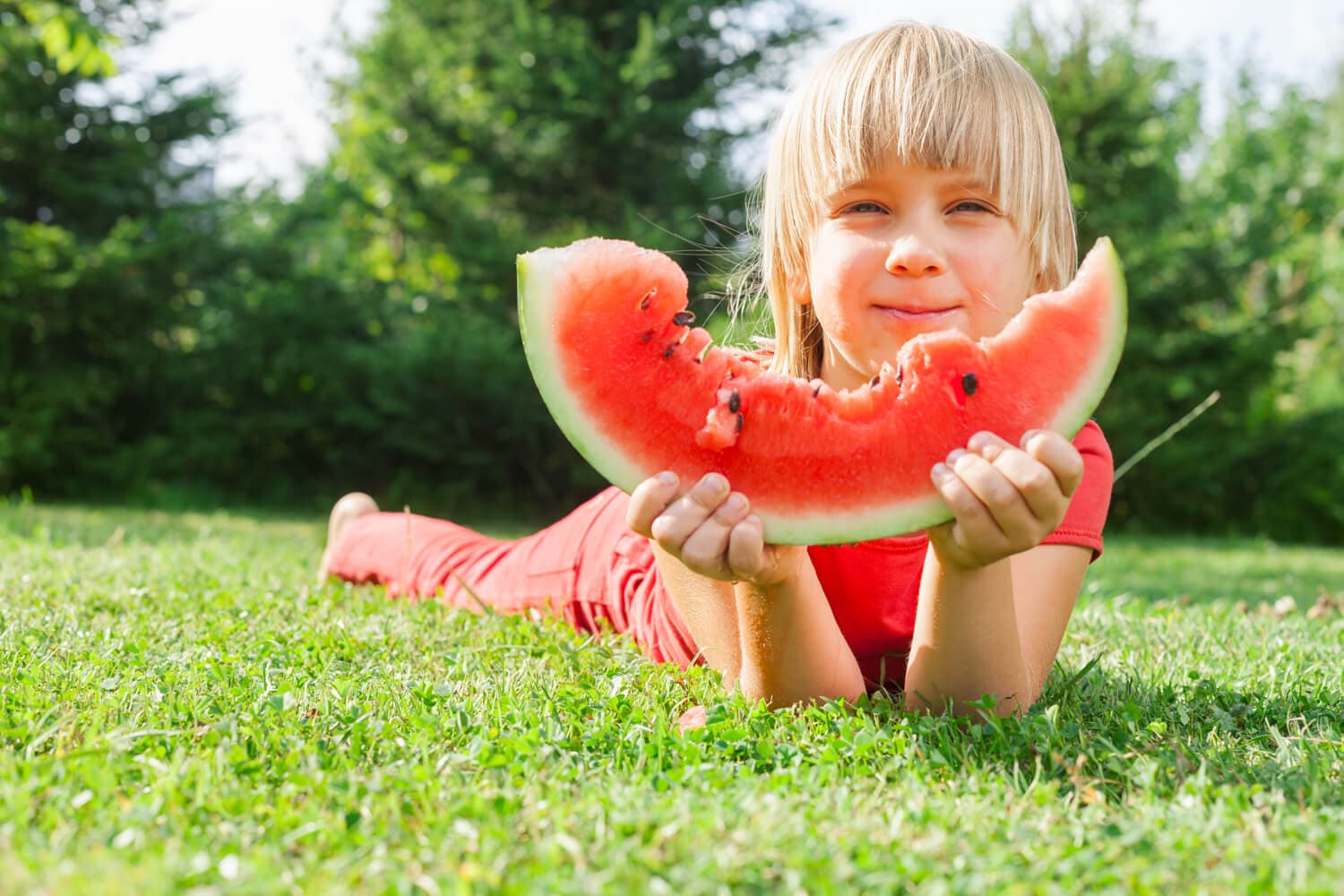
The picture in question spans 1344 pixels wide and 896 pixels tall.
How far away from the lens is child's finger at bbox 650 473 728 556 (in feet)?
5.51

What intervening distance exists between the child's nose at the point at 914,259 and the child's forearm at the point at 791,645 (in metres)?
0.67

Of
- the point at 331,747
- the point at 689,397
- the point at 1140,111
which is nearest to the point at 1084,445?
the point at 689,397

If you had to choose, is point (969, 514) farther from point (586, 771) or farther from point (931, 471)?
point (586, 771)

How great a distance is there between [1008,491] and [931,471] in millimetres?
174

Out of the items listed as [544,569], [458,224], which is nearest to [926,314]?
[544,569]

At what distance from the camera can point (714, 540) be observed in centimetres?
167

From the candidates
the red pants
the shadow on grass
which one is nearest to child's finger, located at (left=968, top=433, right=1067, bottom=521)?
the red pants

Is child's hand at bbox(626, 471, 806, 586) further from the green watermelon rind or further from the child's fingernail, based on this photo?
the green watermelon rind

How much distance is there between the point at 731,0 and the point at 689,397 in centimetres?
833

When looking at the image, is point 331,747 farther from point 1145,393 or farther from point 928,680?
point 1145,393

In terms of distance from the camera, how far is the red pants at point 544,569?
2904 millimetres

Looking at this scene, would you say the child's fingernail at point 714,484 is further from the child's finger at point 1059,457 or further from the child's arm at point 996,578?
the child's finger at point 1059,457

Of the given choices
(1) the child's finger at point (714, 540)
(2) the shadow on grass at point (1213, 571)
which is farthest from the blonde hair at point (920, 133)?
(2) the shadow on grass at point (1213, 571)

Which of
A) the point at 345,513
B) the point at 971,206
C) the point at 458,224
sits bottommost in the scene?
the point at 345,513
